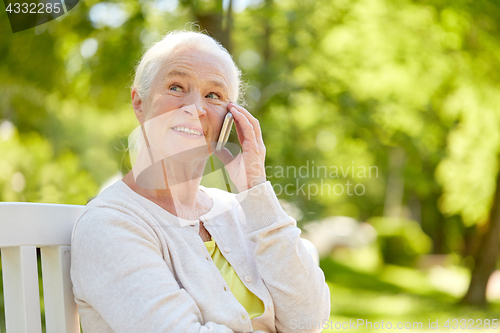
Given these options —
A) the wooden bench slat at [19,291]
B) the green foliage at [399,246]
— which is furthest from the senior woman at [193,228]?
the green foliage at [399,246]

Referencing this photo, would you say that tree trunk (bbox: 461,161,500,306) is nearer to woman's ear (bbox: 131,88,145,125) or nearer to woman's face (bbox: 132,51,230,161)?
woman's face (bbox: 132,51,230,161)

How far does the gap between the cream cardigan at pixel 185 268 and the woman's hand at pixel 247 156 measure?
5cm

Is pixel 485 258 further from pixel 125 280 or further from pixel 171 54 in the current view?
pixel 125 280

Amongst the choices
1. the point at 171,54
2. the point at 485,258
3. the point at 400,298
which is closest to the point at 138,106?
the point at 171,54

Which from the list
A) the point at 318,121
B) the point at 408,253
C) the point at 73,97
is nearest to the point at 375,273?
the point at 408,253

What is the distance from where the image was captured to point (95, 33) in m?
4.89

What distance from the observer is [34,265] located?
4.55 ft

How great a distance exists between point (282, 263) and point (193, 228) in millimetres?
339

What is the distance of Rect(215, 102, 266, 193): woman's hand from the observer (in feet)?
5.81

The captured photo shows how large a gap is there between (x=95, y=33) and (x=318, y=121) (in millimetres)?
2928

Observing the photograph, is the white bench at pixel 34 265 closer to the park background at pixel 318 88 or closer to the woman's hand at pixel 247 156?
the woman's hand at pixel 247 156

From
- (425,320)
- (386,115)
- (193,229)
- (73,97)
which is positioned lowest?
(425,320)

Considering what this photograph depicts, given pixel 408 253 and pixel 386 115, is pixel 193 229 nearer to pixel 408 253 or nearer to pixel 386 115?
pixel 386 115

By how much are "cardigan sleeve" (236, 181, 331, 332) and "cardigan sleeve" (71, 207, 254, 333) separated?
0.31 m
